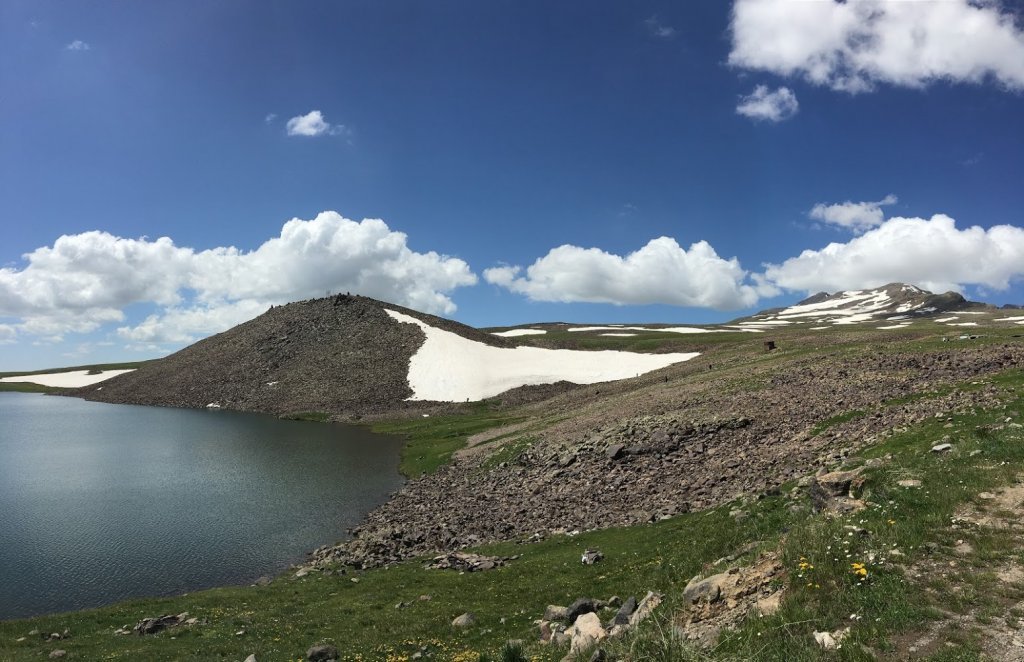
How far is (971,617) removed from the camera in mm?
10016

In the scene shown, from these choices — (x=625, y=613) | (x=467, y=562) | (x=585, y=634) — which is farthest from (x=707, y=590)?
(x=467, y=562)

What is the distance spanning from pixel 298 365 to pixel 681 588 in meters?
122

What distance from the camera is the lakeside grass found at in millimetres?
10602

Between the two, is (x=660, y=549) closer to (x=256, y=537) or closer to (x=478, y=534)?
(x=478, y=534)

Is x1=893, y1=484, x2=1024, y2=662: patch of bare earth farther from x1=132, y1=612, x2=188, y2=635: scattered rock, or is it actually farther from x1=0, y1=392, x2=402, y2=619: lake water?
x1=0, y1=392, x2=402, y2=619: lake water

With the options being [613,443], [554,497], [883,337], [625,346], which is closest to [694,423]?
[613,443]

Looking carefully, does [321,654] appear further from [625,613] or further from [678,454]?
[678,454]

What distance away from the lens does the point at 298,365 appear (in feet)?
410

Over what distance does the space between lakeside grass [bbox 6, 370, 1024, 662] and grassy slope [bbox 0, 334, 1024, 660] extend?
51 millimetres

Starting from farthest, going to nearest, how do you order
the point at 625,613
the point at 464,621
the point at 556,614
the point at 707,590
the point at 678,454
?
1. the point at 678,454
2. the point at 464,621
3. the point at 556,614
4. the point at 625,613
5. the point at 707,590

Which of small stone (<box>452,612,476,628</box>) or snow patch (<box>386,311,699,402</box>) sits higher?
snow patch (<box>386,311,699,402</box>)

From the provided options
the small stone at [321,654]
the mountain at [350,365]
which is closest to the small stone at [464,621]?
the small stone at [321,654]

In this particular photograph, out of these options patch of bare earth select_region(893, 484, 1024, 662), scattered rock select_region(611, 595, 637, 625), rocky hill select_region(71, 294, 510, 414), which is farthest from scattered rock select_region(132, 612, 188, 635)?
rocky hill select_region(71, 294, 510, 414)

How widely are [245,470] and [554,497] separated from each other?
122ft
